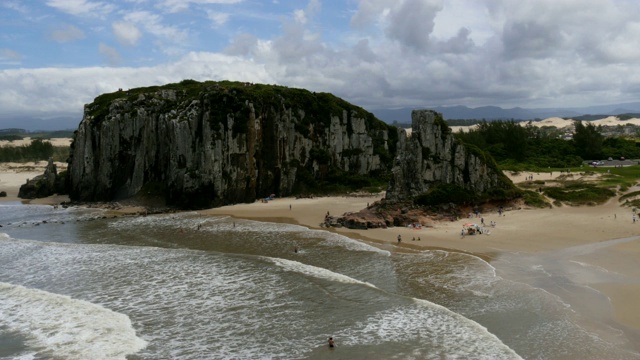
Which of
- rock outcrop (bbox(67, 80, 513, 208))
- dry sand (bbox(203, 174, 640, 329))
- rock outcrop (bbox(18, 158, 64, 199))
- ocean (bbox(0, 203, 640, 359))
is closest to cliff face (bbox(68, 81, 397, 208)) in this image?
rock outcrop (bbox(67, 80, 513, 208))

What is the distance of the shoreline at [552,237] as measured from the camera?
26.0 m

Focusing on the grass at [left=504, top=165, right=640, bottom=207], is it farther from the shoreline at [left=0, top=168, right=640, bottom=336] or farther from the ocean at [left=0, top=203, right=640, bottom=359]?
the ocean at [left=0, top=203, right=640, bottom=359]

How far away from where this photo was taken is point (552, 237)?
37.3m

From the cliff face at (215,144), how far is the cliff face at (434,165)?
21.7 m

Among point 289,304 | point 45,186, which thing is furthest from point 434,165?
point 45,186

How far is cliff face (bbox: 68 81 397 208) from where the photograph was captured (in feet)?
195

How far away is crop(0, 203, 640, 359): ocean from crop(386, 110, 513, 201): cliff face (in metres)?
12.2

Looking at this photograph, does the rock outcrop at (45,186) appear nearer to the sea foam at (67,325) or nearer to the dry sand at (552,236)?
the dry sand at (552,236)

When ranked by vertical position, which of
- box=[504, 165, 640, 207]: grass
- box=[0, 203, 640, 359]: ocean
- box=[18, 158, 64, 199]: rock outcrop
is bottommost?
box=[0, 203, 640, 359]: ocean

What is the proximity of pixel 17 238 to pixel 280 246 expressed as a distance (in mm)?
25231

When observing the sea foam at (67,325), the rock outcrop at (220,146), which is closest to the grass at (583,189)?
the rock outcrop at (220,146)

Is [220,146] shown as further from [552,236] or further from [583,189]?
[583,189]

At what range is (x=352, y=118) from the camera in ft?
240

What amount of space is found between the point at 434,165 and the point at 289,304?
2798 cm
